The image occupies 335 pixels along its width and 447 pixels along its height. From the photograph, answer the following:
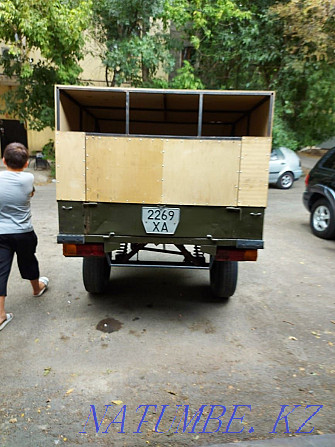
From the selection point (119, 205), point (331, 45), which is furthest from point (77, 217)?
point (331, 45)

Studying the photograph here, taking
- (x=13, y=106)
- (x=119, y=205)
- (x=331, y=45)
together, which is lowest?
Answer: (x=119, y=205)

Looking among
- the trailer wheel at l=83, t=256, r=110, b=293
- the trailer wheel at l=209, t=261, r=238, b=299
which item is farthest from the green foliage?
the trailer wheel at l=83, t=256, r=110, b=293

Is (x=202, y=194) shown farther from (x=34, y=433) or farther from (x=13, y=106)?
(x=13, y=106)

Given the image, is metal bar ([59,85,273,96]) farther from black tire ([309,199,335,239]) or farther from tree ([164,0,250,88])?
tree ([164,0,250,88])

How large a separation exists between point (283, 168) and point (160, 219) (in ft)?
35.4

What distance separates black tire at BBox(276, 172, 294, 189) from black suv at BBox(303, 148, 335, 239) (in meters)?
5.57

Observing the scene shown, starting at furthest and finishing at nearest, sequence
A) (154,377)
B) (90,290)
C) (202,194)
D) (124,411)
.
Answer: (90,290)
(202,194)
(154,377)
(124,411)

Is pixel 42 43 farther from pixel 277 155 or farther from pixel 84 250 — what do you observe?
pixel 84 250

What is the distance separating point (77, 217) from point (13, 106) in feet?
38.7

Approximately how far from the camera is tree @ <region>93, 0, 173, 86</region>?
38.9 ft

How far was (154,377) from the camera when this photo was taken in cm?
316

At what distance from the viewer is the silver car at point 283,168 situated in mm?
13406

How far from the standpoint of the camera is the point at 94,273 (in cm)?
438

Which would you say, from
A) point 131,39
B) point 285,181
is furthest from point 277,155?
point 131,39
